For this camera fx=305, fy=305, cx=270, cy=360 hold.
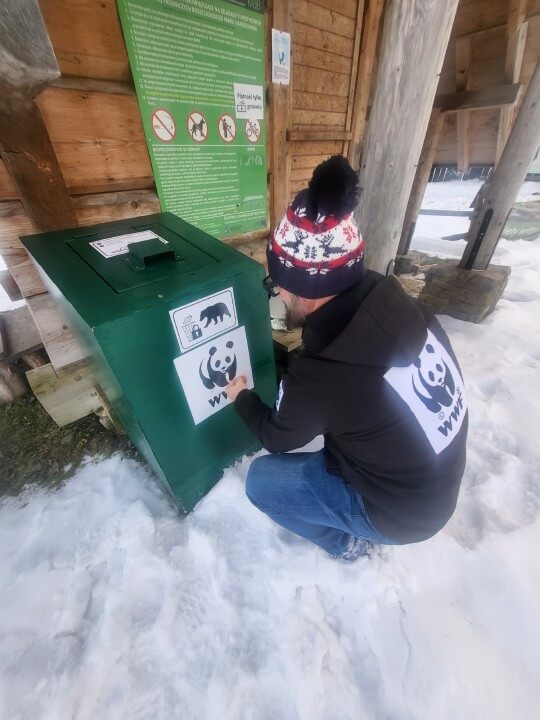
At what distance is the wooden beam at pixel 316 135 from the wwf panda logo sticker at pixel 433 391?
2.50 metres

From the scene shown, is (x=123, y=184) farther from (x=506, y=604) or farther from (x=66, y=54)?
(x=506, y=604)

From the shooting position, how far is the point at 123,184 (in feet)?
6.44

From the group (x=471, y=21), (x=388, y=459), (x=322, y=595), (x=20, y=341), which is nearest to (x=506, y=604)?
(x=322, y=595)

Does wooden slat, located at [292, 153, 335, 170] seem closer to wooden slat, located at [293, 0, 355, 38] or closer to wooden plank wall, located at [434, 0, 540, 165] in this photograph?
wooden slat, located at [293, 0, 355, 38]

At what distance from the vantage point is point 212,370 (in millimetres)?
1405

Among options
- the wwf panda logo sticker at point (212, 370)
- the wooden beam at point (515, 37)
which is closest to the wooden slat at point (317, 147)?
the wwf panda logo sticker at point (212, 370)

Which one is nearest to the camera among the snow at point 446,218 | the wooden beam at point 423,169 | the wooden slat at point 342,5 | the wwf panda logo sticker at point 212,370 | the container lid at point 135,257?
the container lid at point 135,257

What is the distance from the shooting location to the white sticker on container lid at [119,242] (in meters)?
1.32

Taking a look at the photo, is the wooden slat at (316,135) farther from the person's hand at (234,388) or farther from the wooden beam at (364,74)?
the person's hand at (234,388)

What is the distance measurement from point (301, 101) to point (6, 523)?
380 centimetres

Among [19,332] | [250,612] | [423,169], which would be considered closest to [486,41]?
[423,169]

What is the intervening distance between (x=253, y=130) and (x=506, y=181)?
8.09 feet

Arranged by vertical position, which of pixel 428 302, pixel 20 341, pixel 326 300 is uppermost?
pixel 326 300

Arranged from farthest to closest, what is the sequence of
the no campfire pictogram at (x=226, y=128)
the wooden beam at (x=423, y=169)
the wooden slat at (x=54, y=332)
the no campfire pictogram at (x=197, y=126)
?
the wooden beam at (x=423, y=169), the no campfire pictogram at (x=226, y=128), the no campfire pictogram at (x=197, y=126), the wooden slat at (x=54, y=332)
